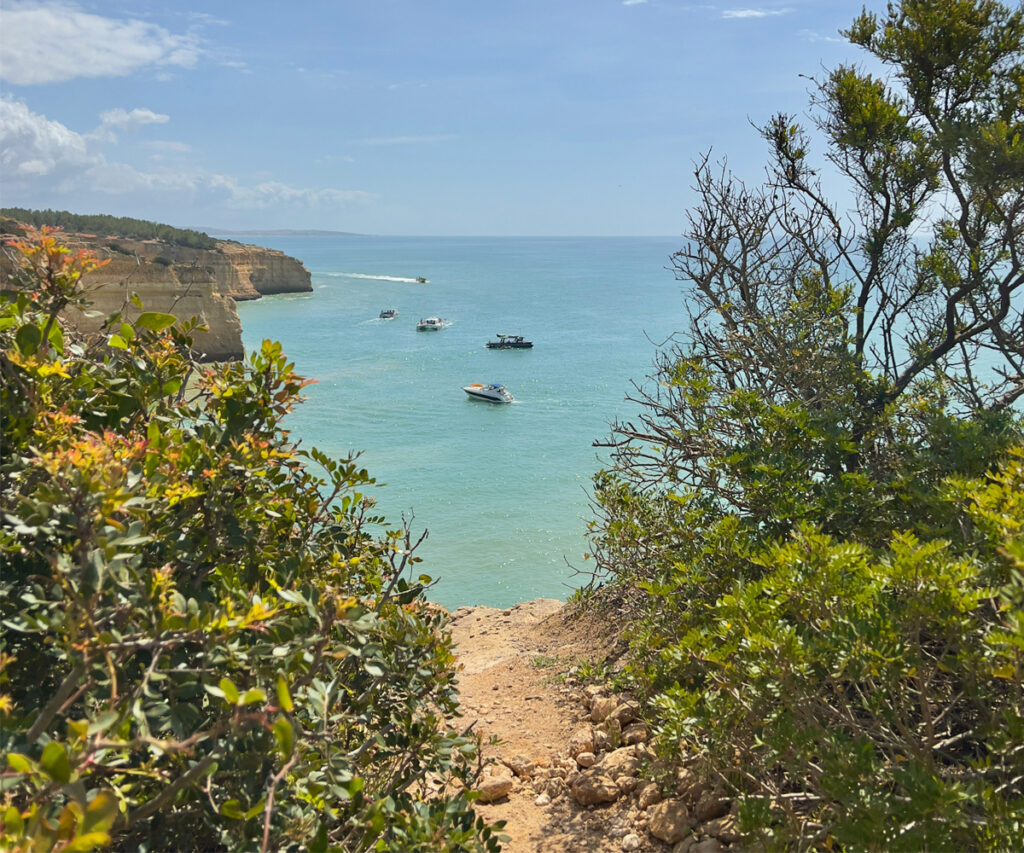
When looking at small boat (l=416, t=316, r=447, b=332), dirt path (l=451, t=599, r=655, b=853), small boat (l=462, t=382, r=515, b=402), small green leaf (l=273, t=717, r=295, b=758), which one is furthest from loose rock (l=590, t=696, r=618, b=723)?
small boat (l=416, t=316, r=447, b=332)

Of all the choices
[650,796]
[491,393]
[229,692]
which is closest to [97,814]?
[229,692]

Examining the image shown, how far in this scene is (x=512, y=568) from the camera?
1789cm

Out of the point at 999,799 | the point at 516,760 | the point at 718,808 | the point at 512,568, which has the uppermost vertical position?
the point at 999,799

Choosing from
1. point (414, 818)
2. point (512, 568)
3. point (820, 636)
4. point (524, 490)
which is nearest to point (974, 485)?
point (820, 636)

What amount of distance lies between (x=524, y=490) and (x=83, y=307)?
21.2 metres

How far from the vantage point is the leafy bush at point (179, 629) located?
175cm

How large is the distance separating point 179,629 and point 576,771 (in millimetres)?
3883

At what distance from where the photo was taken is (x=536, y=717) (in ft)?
21.0

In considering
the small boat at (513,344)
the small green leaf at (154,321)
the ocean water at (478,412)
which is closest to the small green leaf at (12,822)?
the small green leaf at (154,321)

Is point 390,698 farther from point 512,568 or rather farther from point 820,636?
point 512,568

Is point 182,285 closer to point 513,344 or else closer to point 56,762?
point 513,344

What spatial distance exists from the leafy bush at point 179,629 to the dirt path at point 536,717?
92 cm

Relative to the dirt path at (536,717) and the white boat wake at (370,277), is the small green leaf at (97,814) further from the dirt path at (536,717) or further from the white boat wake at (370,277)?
the white boat wake at (370,277)

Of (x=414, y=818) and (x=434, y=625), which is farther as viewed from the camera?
(x=434, y=625)
